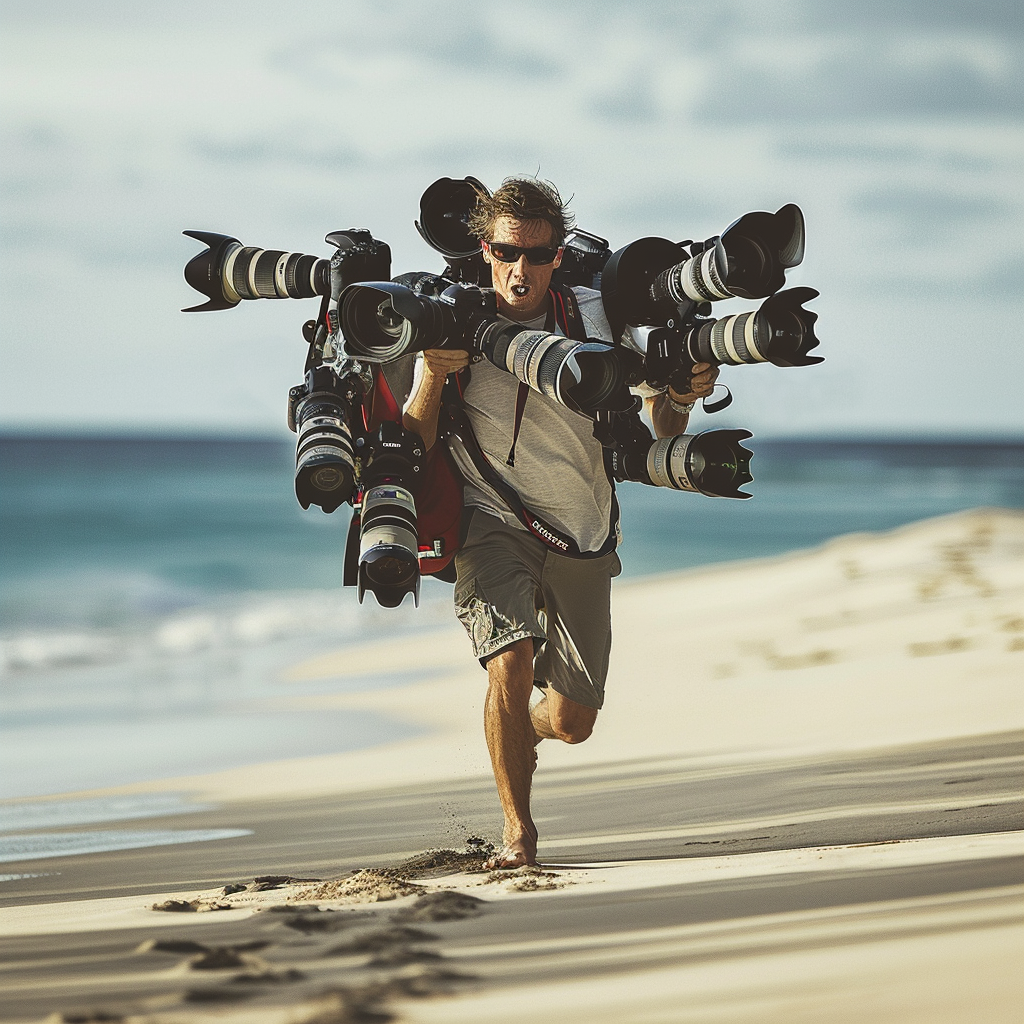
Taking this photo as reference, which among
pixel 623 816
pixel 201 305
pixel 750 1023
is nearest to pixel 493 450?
pixel 201 305

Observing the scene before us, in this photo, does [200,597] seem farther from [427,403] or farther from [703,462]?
[703,462]

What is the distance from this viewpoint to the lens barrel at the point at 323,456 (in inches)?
159

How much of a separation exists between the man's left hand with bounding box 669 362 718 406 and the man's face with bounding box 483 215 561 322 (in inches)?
20.2

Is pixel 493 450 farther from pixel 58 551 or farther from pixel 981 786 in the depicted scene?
pixel 58 551

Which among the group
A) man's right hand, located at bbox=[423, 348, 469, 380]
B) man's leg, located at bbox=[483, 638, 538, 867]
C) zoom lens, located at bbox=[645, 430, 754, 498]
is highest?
man's right hand, located at bbox=[423, 348, 469, 380]

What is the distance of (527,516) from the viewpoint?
4590 millimetres

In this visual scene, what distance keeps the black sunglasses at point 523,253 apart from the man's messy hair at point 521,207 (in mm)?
44

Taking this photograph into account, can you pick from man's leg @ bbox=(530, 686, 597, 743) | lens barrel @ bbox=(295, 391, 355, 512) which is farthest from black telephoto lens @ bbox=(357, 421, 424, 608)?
man's leg @ bbox=(530, 686, 597, 743)

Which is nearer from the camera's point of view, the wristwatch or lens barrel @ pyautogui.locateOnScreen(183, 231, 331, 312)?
lens barrel @ pyautogui.locateOnScreen(183, 231, 331, 312)

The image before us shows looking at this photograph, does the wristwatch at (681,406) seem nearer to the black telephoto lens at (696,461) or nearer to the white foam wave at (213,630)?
the black telephoto lens at (696,461)

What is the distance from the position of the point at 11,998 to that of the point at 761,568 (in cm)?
1514

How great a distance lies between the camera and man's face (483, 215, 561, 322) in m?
4.34

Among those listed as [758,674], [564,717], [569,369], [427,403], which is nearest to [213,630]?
[758,674]

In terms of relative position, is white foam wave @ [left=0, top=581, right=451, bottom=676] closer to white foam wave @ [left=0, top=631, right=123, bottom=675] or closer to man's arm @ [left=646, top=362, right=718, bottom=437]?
white foam wave @ [left=0, top=631, right=123, bottom=675]
